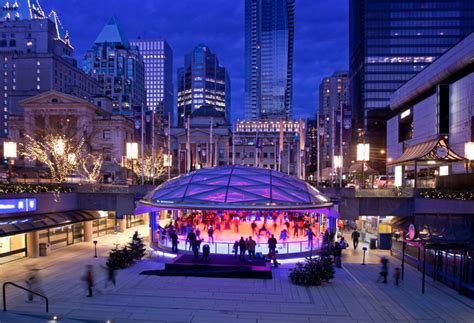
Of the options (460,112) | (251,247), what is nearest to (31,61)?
(460,112)

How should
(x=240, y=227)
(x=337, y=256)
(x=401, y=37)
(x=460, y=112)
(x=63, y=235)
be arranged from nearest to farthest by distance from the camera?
(x=337, y=256) → (x=63, y=235) → (x=240, y=227) → (x=460, y=112) → (x=401, y=37)

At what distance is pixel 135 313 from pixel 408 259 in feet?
61.2

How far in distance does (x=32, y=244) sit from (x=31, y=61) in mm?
106136

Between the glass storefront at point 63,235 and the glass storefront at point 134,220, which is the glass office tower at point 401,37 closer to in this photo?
the glass storefront at point 134,220

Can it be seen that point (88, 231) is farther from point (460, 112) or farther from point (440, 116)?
point (440, 116)

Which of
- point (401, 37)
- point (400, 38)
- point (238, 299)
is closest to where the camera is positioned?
point (238, 299)

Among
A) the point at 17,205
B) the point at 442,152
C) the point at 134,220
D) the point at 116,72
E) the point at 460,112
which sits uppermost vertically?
the point at 116,72

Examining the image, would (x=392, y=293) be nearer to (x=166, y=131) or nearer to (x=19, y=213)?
(x=19, y=213)

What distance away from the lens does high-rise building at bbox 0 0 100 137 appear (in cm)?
11725

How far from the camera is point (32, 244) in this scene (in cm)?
2819

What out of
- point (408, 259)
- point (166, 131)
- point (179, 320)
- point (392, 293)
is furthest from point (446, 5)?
point (179, 320)

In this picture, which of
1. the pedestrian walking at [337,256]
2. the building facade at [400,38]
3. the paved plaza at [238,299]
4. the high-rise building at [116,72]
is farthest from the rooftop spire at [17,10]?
the pedestrian walking at [337,256]

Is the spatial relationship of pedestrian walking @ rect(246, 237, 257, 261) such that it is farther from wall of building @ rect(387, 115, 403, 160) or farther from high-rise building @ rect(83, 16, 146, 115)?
high-rise building @ rect(83, 16, 146, 115)

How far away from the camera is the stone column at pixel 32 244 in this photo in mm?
28031
